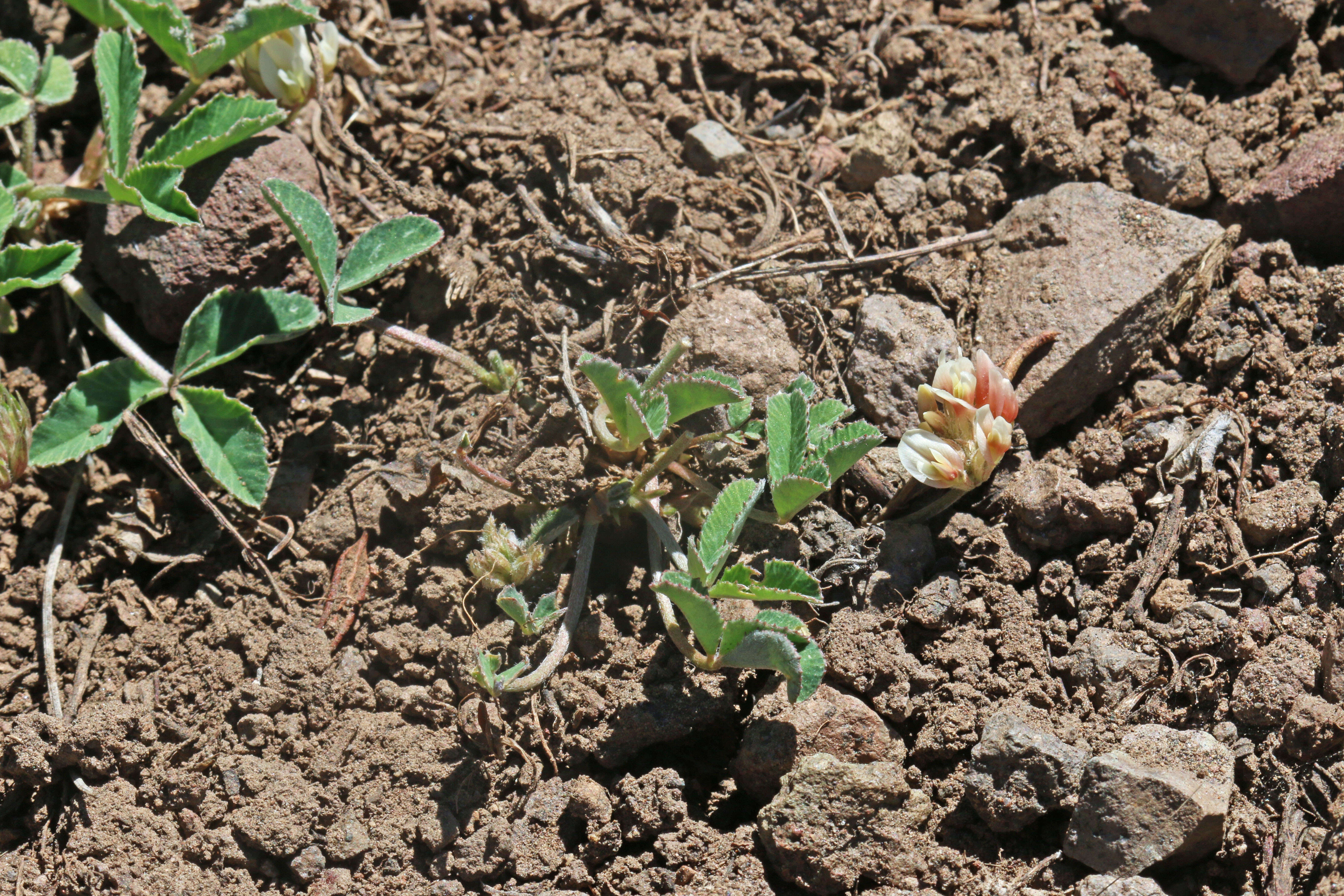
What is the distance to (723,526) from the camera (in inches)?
74.8

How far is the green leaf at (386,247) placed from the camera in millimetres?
2342

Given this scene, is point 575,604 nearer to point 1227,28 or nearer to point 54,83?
point 54,83

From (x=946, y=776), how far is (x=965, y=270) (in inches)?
47.5

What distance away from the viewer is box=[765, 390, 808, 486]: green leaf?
6.56ft

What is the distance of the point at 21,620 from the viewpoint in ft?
7.59

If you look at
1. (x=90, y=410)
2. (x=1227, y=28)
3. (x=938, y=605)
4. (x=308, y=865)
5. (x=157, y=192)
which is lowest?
(x=308, y=865)

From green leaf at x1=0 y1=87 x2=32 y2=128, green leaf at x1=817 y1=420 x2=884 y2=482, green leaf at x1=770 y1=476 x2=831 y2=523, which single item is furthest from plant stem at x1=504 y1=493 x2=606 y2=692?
green leaf at x1=0 y1=87 x2=32 y2=128

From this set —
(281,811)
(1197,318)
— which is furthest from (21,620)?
(1197,318)

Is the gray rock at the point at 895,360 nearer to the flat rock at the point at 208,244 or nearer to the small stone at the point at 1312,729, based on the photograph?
the small stone at the point at 1312,729

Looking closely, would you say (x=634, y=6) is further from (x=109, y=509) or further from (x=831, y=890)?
(x=831, y=890)

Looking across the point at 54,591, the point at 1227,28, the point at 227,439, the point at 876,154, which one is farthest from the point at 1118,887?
the point at 54,591

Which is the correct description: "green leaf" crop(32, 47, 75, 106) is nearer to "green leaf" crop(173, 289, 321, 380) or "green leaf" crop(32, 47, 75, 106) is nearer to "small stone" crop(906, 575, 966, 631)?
"green leaf" crop(173, 289, 321, 380)

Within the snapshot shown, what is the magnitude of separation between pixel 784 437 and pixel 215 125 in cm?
162

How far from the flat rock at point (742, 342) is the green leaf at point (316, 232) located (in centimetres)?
76
